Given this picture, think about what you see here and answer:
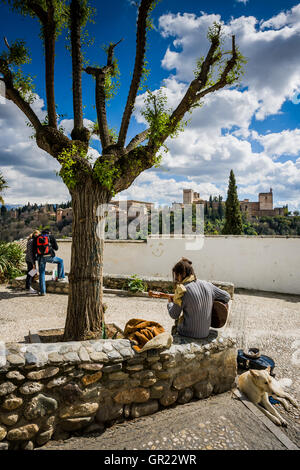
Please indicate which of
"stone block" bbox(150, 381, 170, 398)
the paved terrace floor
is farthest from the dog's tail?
"stone block" bbox(150, 381, 170, 398)

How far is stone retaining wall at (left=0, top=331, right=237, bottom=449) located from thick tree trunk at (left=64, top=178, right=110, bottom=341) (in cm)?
140

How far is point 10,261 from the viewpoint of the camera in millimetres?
10883

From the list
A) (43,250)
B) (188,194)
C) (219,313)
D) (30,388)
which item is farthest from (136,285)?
(188,194)

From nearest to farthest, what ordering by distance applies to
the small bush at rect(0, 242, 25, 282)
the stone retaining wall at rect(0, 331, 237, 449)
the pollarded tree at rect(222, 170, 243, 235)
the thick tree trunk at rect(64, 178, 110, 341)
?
the stone retaining wall at rect(0, 331, 237, 449)
the thick tree trunk at rect(64, 178, 110, 341)
the small bush at rect(0, 242, 25, 282)
the pollarded tree at rect(222, 170, 243, 235)

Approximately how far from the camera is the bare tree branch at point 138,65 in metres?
4.44

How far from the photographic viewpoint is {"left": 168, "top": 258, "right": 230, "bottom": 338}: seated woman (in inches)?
132

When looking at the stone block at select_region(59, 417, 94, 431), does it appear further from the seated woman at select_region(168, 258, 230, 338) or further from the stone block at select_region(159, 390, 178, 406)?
the seated woman at select_region(168, 258, 230, 338)

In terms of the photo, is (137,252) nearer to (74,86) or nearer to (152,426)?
(74,86)

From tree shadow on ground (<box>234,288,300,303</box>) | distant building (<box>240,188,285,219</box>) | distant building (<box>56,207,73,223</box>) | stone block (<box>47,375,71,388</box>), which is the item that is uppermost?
distant building (<box>240,188,285,219</box>)

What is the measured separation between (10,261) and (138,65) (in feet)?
29.5

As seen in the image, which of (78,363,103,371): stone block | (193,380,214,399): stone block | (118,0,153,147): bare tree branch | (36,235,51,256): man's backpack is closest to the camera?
(78,363,103,371): stone block

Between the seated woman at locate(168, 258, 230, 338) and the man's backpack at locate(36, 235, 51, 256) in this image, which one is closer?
the seated woman at locate(168, 258, 230, 338)

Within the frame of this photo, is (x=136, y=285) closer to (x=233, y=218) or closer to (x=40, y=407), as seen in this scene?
(x=40, y=407)

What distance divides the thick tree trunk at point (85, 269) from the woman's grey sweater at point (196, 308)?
1.47 m
